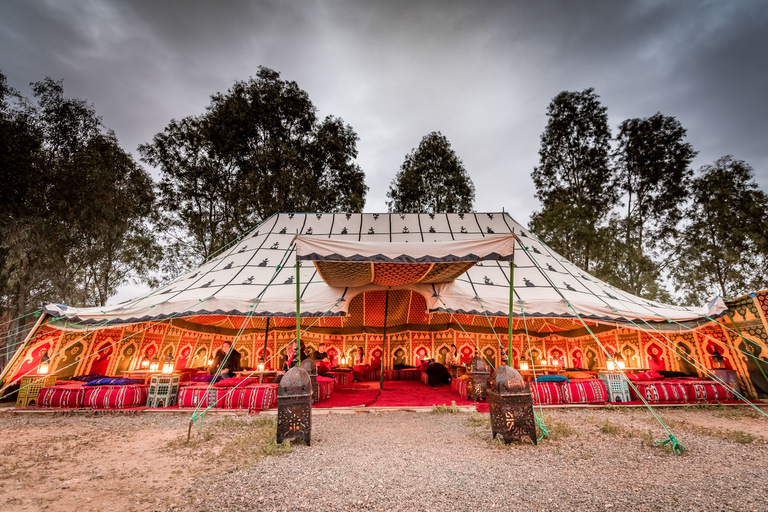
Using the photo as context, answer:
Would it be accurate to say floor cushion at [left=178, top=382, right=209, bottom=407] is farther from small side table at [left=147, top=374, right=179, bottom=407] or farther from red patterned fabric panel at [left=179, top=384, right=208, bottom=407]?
small side table at [left=147, top=374, right=179, bottom=407]

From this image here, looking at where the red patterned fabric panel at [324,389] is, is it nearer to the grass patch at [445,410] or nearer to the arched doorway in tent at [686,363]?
the grass patch at [445,410]

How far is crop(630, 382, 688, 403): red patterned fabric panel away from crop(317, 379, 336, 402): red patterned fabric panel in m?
5.50

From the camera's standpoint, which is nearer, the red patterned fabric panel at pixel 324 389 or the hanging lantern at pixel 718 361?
the hanging lantern at pixel 718 361

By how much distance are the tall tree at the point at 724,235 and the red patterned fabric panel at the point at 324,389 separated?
13494mm

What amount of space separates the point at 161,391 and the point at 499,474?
18.1 ft

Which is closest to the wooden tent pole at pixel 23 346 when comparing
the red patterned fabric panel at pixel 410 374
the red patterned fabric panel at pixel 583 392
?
the red patterned fabric panel at pixel 410 374

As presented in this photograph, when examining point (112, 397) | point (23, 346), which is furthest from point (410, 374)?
point (23, 346)

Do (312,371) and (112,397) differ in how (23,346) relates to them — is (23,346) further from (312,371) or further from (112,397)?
(312,371)

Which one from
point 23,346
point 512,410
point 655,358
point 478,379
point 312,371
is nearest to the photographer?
point 512,410

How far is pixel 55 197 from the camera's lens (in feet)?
28.3

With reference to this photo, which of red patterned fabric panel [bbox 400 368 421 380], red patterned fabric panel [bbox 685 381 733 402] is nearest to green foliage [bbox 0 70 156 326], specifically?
red patterned fabric panel [bbox 400 368 421 380]

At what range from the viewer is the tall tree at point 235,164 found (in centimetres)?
1159

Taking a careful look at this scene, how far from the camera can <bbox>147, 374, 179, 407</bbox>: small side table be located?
536cm

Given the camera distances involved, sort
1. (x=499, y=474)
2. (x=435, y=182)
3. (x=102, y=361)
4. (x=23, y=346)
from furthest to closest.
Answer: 1. (x=435, y=182)
2. (x=102, y=361)
3. (x=23, y=346)
4. (x=499, y=474)
